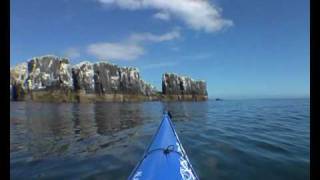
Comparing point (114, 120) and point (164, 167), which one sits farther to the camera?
point (114, 120)

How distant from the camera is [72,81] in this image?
4414 inches

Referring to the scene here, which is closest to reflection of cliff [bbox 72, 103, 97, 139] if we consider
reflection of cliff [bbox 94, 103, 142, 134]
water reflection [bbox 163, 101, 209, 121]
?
reflection of cliff [bbox 94, 103, 142, 134]

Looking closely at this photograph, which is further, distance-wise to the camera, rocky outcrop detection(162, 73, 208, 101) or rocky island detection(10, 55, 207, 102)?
rocky outcrop detection(162, 73, 208, 101)

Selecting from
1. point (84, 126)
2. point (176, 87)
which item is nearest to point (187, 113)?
point (84, 126)

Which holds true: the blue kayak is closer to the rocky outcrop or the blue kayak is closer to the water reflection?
the water reflection

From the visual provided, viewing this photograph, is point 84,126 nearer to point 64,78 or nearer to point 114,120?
point 114,120

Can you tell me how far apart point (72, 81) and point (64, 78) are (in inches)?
126

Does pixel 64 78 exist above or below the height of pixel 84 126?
above

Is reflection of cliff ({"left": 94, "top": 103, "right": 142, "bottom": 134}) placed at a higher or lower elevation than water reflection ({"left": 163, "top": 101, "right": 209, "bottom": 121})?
higher

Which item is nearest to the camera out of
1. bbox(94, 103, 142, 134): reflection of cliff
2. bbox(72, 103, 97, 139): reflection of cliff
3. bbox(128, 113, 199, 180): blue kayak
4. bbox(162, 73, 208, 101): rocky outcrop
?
bbox(128, 113, 199, 180): blue kayak

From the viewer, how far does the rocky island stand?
4259 inches

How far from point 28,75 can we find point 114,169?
111 meters

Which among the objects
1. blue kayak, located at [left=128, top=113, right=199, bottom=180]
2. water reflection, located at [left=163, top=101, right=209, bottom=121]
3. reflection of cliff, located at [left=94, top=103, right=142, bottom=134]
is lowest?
water reflection, located at [left=163, top=101, right=209, bottom=121]
